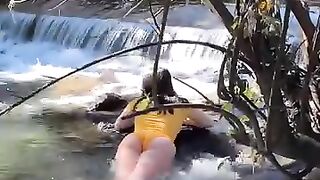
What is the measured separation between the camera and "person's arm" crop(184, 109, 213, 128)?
5172 millimetres

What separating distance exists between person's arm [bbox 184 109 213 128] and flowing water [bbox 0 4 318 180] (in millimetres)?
76

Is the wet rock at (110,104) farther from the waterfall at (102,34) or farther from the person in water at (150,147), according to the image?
the waterfall at (102,34)

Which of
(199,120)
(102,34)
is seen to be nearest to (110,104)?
(199,120)

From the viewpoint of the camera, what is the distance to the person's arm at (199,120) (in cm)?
517

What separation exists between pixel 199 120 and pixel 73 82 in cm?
319

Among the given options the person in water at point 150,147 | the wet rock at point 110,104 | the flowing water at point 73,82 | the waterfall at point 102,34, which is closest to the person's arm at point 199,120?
the flowing water at point 73,82

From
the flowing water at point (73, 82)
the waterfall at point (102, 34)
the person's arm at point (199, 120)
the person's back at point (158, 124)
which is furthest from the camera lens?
→ the waterfall at point (102, 34)

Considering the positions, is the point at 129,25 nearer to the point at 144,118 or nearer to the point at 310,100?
the point at 144,118

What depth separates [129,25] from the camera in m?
10.6

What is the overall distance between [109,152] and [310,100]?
244 cm

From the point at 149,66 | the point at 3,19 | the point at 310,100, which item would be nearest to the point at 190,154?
the point at 310,100

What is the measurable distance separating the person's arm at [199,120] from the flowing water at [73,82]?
76mm

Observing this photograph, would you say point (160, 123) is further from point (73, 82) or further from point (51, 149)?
point (73, 82)

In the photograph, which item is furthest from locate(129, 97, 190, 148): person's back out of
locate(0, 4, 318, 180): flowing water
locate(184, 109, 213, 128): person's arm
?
locate(184, 109, 213, 128): person's arm
